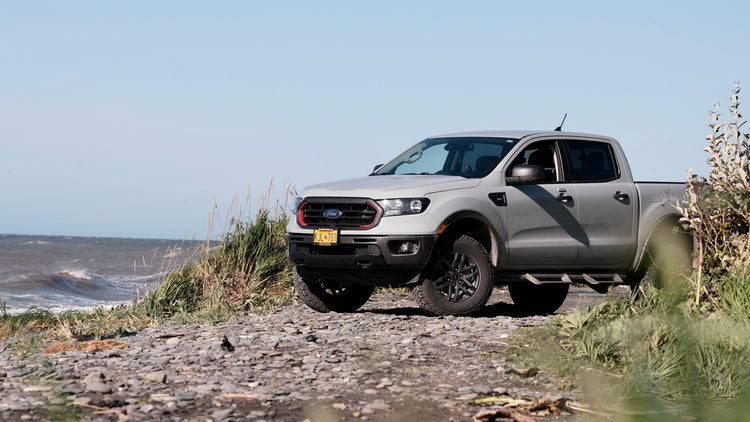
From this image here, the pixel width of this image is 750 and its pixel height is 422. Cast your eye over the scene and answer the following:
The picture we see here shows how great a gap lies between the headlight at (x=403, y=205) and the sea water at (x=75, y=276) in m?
3.85

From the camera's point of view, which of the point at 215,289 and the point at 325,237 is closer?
the point at 325,237

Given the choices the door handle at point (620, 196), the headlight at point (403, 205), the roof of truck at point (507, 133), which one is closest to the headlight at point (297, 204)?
the headlight at point (403, 205)

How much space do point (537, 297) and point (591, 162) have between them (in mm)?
2083

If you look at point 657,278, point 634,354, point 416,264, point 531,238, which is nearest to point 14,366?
point 416,264

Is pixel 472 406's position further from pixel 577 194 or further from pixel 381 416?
pixel 577 194

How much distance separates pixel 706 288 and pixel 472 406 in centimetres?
327

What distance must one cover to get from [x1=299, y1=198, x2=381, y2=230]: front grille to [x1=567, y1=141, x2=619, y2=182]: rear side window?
2.71 m

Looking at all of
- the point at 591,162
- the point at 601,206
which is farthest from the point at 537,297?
the point at 591,162

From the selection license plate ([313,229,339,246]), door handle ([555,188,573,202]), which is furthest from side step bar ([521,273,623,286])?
license plate ([313,229,339,246])

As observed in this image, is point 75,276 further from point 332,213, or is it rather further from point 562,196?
point 562,196

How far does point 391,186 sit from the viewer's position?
9.17 metres

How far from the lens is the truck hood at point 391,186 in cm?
907

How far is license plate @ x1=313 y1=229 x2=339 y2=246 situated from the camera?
9164mm

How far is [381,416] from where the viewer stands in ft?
17.6
